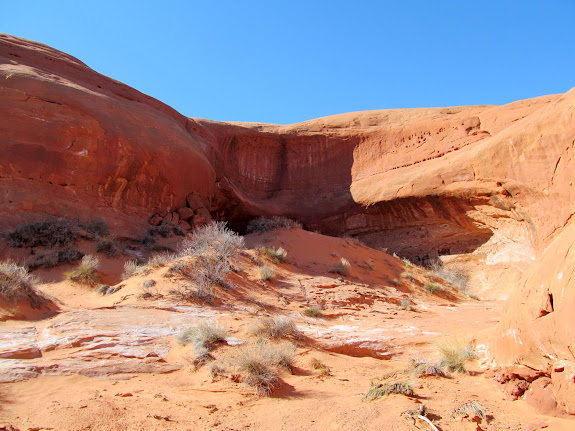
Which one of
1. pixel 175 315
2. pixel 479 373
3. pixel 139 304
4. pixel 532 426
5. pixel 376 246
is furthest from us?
pixel 376 246

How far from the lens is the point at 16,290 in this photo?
7574mm

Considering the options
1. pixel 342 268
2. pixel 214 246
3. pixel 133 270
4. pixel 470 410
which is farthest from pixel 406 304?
pixel 470 410

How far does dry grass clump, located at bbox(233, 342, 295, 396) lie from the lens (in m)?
4.75

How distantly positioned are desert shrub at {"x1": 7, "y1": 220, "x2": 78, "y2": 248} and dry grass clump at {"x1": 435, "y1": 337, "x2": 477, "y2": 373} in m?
11.5

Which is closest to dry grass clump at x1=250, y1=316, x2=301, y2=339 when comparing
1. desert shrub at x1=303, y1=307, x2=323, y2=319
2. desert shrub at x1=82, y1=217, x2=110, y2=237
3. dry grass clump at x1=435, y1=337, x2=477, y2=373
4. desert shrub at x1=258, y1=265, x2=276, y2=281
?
desert shrub at x1=303, y1=307, x2=323, y2=319

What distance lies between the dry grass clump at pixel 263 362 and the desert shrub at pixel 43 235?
9.32 m

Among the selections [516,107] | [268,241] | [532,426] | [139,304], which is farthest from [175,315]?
[516,107]

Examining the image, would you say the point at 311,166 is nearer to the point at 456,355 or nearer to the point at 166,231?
the point at 166,231

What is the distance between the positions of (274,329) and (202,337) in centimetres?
133

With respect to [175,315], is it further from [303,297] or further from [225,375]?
[303,297]

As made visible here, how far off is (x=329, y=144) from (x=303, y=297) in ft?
49.7

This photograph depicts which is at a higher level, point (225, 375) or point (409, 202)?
point (409, 202)

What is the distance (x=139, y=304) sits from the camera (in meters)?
8.38

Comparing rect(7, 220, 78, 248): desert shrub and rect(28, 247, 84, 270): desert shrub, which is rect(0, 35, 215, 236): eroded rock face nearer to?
rect(7, 220, 78, 248): desert shrub
